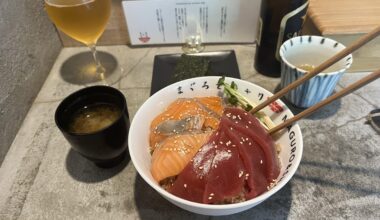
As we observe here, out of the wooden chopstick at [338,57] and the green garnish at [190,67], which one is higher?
the wooden chopstick at [338,57]

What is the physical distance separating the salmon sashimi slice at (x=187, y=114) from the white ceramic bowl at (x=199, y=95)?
0.06 feet

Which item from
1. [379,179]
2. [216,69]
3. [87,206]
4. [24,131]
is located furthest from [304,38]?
[24,131]

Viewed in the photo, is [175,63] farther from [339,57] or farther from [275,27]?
[339,57]

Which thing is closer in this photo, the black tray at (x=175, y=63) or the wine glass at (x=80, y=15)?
the wine glass at (x=80, y=15)

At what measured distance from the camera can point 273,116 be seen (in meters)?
0.60

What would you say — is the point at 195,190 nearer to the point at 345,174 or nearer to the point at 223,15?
the point at 345,174

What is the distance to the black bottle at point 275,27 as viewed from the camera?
720mm

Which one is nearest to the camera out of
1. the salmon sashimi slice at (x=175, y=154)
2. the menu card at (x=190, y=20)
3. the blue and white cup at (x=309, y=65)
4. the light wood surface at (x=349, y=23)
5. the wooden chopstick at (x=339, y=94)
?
the wooden chopstick at (x=339, y=94)

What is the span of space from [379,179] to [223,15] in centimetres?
57

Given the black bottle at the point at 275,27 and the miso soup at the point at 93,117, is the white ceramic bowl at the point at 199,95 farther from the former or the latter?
the black bottle at the point at 275,27

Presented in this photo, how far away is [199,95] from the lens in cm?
66

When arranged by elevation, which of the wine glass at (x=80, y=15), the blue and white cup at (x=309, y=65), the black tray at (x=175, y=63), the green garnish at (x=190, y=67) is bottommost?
the black tray at (x=175, y=63)

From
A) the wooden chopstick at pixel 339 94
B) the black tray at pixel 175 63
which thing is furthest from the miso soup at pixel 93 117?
the wooden chopstick at pixel 339 94

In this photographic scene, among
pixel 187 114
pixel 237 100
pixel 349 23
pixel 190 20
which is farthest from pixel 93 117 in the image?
pixel 349 23
